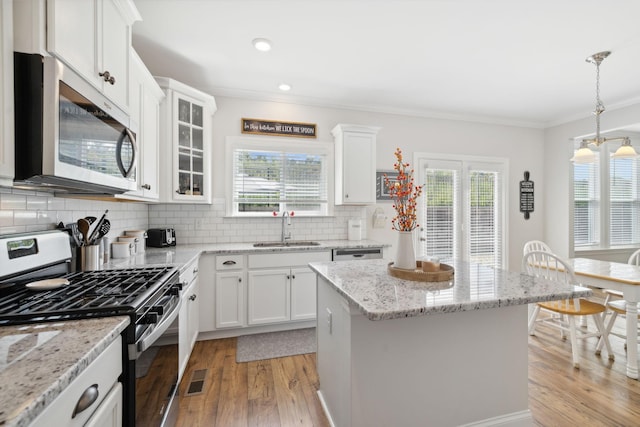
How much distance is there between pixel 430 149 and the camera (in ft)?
13.6

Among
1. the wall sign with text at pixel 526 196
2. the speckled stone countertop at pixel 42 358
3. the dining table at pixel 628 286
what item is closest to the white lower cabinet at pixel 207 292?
the speckled stone countertop at pixel 42 358

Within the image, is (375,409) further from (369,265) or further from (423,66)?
(423,66)

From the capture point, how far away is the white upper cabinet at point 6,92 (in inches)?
37.3

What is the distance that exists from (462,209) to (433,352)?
3297 millimetres

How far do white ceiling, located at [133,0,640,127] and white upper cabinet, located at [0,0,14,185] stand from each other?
128 cm

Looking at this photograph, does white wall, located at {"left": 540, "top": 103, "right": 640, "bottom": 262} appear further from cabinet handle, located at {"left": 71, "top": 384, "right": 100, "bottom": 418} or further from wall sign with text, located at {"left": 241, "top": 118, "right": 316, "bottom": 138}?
cabinet handle, located at {"left": 71, "top": 384, "right": 100, "bottom": 418}

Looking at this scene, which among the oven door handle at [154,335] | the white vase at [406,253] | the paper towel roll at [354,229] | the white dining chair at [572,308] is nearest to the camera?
the oven door handle at [154,335]

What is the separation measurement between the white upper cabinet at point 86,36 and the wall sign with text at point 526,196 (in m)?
5.21

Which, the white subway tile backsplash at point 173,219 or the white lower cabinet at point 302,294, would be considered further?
the white lower cabinet at point 302,294

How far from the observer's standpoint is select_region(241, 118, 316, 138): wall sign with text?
3.46 m

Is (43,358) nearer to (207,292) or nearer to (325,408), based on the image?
(325,408)

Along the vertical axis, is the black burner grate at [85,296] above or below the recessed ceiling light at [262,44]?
below

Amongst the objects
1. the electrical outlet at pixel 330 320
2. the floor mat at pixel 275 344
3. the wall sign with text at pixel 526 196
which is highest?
the wall sign with text at pixel 526 196

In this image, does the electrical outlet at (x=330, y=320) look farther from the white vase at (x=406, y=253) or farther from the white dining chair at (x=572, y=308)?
the white dining chair at (x=572, y=308)
